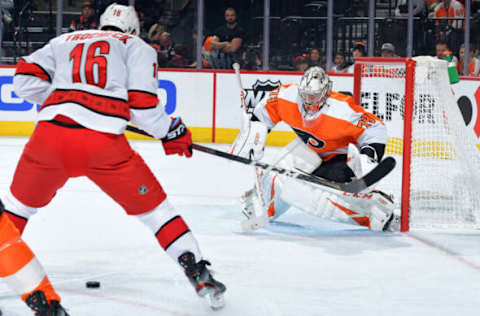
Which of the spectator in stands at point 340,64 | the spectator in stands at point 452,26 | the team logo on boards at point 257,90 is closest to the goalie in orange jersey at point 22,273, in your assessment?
the team logo on boards at point 257,90

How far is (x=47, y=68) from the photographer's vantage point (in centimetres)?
262

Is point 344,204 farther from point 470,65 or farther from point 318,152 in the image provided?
point 470,65

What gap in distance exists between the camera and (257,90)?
807 cm

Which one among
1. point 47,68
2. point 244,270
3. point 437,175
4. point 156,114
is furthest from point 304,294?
point 437,175

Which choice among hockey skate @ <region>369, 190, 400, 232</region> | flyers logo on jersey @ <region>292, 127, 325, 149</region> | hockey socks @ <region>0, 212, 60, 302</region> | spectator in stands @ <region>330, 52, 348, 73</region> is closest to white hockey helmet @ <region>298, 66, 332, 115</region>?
flyers logo on jersey @ <region>292, 127, 325, 149</region>

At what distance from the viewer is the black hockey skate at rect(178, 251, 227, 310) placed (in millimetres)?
2561

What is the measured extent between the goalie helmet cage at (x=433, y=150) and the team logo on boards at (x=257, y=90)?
324cm

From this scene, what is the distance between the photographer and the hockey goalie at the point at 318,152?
389 centimetres

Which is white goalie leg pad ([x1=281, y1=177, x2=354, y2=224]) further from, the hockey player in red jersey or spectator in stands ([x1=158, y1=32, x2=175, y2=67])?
spectator in stands ([x1=158, y1=32, x2=175, y2=67])

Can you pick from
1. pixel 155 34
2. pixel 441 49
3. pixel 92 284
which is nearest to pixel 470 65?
pixel 441 49

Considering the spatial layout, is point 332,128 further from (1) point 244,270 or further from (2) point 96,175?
(2) point 96,175

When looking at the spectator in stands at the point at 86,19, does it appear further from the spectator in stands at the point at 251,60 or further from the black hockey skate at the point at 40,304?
the black hockey skate at the point at 40,304

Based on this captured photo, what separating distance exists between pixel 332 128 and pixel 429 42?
186 inches

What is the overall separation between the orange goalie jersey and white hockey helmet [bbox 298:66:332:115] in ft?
0.25
